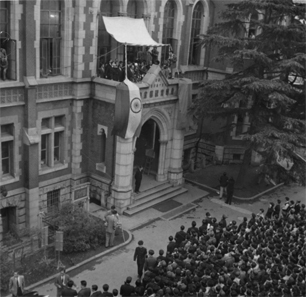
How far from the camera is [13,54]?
65.2 ft

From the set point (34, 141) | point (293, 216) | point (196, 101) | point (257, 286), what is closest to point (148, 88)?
point (196, 101)

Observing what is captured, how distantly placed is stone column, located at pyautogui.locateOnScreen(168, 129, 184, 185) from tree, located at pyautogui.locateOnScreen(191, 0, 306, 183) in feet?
6.31

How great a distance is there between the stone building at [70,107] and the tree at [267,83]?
7.88 feet

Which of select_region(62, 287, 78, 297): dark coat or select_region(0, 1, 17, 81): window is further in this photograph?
select_region(0, 1, 17, 81): window

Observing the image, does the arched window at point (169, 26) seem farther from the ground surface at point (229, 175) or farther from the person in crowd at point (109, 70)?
the ground surface at point (229, 175)

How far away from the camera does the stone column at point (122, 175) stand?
2269 cm

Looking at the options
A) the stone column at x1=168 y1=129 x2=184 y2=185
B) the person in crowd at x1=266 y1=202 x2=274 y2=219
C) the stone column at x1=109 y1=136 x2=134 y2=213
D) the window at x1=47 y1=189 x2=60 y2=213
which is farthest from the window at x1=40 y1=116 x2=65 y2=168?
the person in crowd at x1=266 y1=202 x2=274 y2=219

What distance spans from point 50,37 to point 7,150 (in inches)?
225

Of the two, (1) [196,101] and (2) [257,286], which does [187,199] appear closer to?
(1) [196,101]

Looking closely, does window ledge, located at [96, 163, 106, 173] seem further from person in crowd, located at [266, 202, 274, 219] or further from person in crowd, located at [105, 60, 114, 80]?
person in crowd, located at [266, 202, 274, 219]

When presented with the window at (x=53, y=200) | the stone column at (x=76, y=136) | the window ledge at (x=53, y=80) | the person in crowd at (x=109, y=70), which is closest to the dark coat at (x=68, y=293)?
the window at (x=53, y=200)

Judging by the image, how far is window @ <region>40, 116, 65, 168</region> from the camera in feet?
73.0

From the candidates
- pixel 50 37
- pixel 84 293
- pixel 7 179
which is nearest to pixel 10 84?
pixel 50 37

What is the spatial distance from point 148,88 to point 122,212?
6.53m
